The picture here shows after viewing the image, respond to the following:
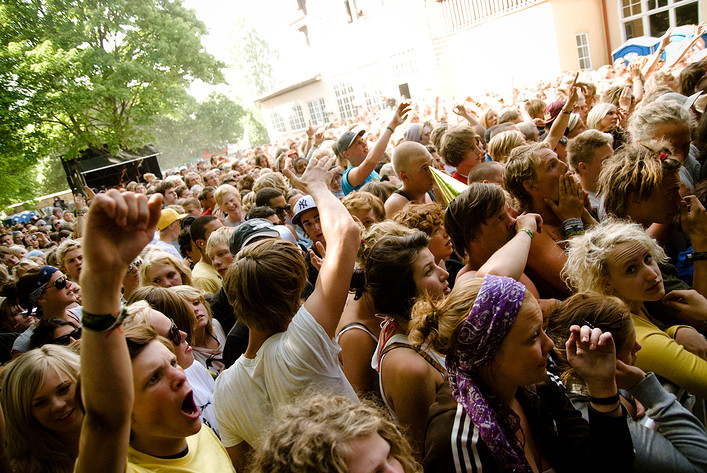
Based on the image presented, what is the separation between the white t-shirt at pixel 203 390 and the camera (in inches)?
94.6

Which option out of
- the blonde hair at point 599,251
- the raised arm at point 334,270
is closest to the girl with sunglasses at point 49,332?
the raised arm at point 334,270

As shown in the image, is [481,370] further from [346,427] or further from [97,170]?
[97,170]

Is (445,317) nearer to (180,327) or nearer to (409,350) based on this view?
(409,350)

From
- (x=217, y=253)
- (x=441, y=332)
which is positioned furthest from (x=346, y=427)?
(x=217, y=253)

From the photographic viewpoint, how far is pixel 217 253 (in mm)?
3967

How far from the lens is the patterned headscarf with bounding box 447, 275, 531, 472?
4.85ft

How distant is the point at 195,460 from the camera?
1.86 metres

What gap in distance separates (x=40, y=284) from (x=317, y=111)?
30.2 metres

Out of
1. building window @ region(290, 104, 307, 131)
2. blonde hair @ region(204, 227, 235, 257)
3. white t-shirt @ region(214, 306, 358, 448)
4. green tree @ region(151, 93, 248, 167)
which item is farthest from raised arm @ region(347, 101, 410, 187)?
green tree @ region(151, 93, 248, 167)

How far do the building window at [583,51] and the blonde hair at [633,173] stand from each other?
16527mm

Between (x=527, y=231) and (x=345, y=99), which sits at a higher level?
(x=345, y=99)

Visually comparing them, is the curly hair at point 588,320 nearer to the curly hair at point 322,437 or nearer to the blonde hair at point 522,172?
the curly hair at point 322,437

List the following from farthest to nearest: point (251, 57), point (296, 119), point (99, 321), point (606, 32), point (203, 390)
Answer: point (251, 57) < point (296, 119) < point (606, 32) < point (203, 390) < point (99, 321)

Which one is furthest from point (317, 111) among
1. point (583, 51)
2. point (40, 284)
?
point (40, 284)
